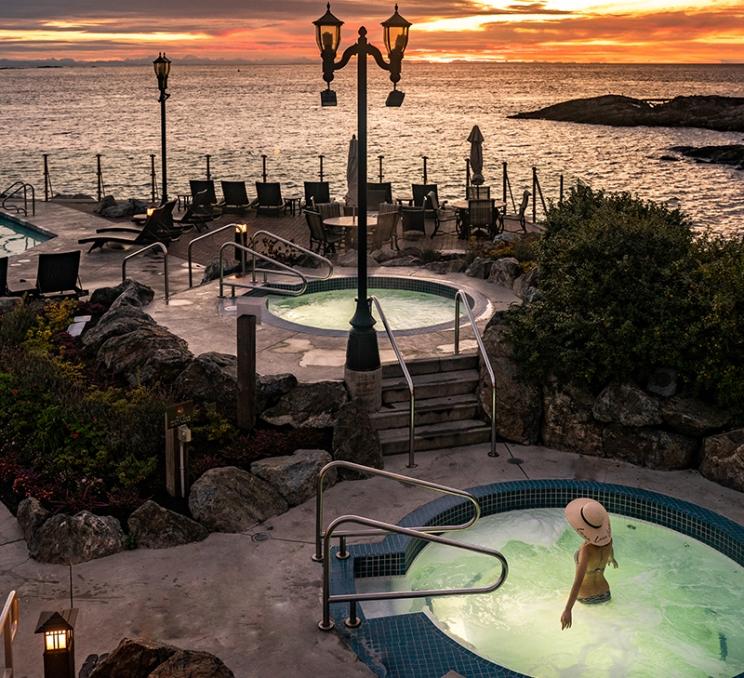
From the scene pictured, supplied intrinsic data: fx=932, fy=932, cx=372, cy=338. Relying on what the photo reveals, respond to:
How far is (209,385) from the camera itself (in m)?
10.9

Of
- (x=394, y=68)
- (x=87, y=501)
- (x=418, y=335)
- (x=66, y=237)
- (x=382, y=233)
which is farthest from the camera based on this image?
(x=66, y=237)

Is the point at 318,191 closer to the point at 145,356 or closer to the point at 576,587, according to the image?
the point at 145,356

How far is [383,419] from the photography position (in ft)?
36.4

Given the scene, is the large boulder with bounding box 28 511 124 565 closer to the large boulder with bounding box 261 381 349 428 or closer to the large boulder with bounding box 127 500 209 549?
the large boulder with bounding box 127 500 209 549

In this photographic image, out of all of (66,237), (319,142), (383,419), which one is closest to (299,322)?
(383,419)

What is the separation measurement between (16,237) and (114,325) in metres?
13.5

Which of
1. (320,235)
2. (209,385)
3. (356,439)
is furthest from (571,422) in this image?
(320,235)

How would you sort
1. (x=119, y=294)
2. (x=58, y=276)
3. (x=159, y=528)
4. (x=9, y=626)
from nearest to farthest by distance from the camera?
(x=9, y=626) < (x=159, y=528) < (x=119, y=294) < (x=58, y=276)

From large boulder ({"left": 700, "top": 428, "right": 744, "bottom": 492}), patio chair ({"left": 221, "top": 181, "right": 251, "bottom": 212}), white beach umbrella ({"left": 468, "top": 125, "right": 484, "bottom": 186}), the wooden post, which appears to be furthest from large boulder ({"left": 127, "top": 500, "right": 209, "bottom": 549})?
patio chair ({"left": 221, "top": 181, "right": 251, "bottom": 212})

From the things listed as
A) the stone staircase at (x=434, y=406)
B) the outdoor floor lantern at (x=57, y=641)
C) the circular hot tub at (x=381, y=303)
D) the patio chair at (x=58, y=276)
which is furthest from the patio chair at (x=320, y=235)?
the outdoor floor lantern at (x=57, y=641)

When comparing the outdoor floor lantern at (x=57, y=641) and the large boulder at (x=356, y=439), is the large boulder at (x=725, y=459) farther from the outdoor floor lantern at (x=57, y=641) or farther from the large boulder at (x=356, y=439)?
the outdoor floor lantern at (x=57, y=641)

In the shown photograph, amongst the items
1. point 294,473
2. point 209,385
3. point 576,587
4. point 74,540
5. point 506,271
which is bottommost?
point 74,540

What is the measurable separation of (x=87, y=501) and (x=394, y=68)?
573cm

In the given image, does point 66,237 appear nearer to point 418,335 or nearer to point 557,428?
point 418,335
